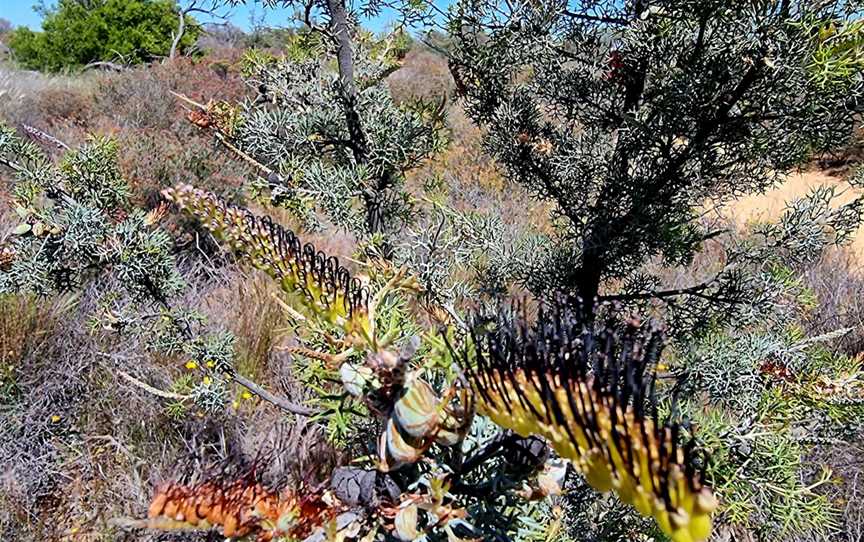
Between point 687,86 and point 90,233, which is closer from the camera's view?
point 687,86

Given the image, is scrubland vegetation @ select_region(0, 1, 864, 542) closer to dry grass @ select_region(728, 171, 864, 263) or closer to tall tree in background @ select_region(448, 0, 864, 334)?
tall tree in background @ select_region(448, 0, 864, 334)

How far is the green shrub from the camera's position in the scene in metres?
13.0

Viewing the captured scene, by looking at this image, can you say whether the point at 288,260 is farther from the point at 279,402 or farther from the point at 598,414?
the point at 279,402

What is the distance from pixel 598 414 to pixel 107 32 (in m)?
15.6

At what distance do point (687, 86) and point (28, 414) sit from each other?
8.46ft

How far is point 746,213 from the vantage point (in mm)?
6848

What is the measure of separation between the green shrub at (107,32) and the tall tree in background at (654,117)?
13036mm

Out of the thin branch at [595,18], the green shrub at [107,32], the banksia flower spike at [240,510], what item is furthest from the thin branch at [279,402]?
the green shrub at [107,32]

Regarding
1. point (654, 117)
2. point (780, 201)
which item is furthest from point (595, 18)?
point (780, 201)

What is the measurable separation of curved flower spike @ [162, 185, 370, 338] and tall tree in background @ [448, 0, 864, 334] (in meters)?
0.92

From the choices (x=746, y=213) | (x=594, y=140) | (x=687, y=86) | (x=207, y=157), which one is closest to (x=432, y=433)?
(x=687, y=86)

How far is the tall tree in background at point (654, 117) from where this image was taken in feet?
4.01

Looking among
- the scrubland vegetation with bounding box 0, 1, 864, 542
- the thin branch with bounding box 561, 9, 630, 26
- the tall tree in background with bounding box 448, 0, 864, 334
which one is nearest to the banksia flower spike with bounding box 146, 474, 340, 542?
the scrubland vegetation with bounding box 0, 1, 864, 542

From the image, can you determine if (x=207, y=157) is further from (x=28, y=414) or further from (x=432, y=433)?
(x=432, y=433)
